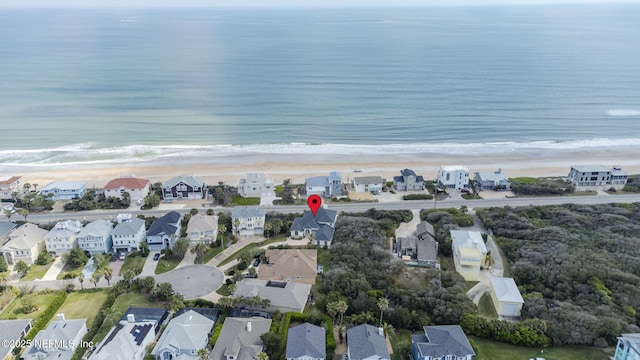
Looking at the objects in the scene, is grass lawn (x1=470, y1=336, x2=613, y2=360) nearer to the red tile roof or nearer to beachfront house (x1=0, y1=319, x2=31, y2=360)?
beachfront house (x1=0, y1=319, x2=31, y2=360)

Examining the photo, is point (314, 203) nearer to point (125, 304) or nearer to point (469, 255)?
point (469, 255)

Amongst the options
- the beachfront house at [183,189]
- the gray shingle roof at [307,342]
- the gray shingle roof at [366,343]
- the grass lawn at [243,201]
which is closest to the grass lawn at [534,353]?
the gray shingle roof at [366,343]

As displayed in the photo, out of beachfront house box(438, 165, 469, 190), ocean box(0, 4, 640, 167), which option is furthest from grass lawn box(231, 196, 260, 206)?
beachfront house box(438, 165, 469, 190)

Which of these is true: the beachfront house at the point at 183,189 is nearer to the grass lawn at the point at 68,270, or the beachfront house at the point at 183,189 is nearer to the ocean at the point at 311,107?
the grass lawn at the point at 68,270

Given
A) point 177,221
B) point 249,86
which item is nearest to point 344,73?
point 249,86

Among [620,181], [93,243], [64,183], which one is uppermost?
[620,181]

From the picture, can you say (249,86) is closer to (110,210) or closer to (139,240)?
(110,210)
